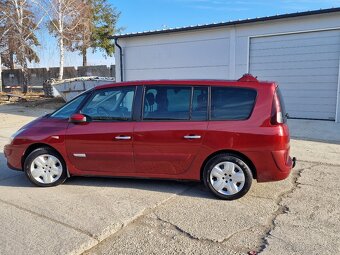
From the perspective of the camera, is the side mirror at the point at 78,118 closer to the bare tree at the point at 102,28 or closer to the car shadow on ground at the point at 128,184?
the car shadow on ground at the point at 128,184

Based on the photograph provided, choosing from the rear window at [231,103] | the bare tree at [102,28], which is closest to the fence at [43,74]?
the bare tree at [102,28]

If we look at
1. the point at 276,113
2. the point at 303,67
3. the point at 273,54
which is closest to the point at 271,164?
the point at 276,113

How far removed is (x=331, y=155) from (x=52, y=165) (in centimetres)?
540

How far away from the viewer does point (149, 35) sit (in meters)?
13.9

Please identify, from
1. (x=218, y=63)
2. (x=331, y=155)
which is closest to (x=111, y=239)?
(x=331, y=155)

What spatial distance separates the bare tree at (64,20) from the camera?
22.5 meters

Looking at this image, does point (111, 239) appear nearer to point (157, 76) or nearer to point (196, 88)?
point (196, 88)

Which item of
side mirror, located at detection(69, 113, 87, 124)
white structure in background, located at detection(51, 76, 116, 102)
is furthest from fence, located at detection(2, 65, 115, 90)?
side mirror, located at detection(69, 113, 87, 124)

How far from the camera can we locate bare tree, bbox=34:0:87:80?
73.9 feet

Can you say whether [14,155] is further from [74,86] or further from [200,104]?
[74,86]

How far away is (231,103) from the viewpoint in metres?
4.26

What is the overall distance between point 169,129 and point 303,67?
333 inches

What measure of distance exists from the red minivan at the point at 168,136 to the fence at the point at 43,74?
22.8 meters

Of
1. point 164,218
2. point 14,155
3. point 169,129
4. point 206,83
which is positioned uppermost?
point 206,83
